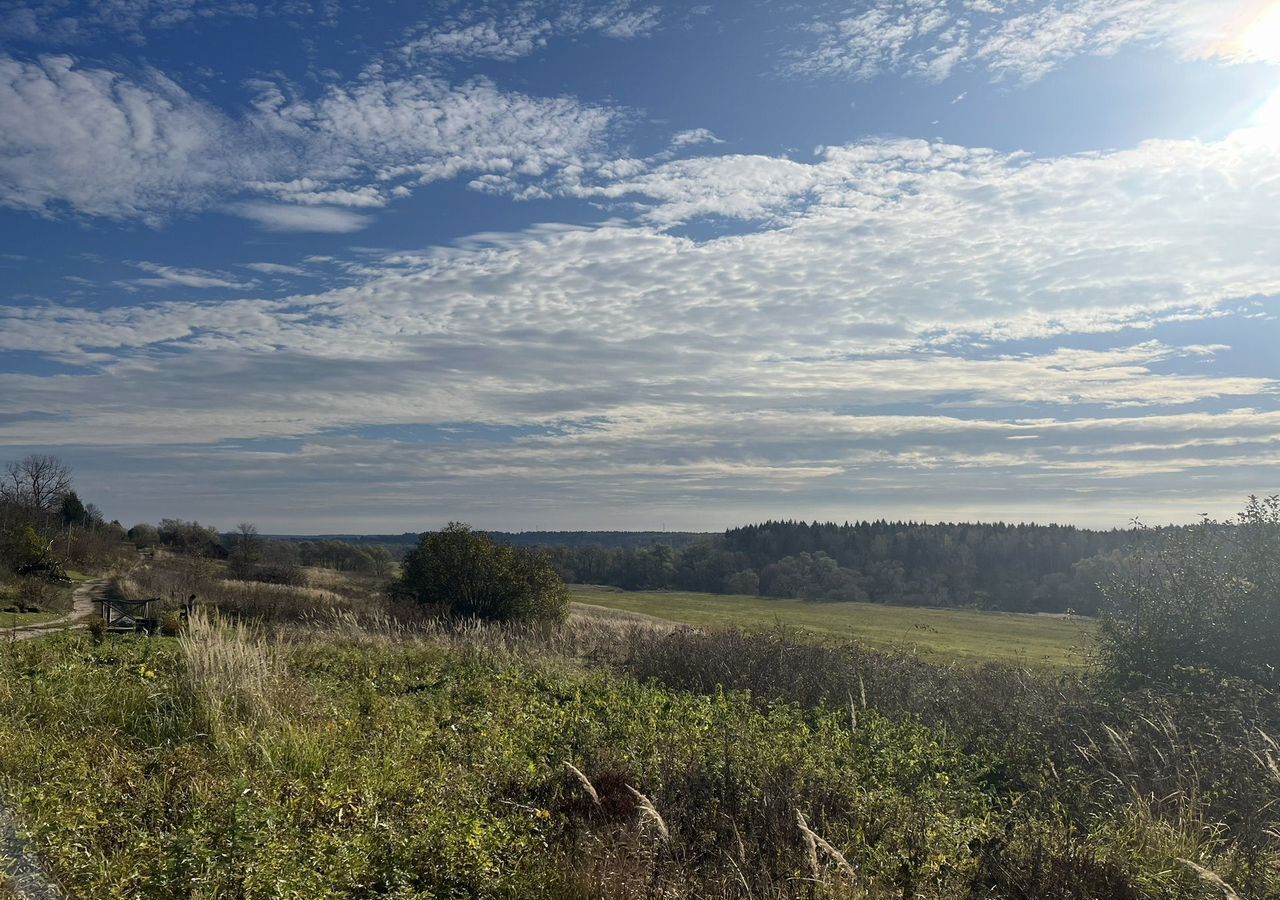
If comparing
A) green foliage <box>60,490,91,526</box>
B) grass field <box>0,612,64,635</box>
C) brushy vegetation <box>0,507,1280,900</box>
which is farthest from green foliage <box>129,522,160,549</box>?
brushy vegetation <box>0,507,1280,900</box>

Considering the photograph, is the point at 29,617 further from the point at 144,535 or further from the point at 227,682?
the point at 144,535

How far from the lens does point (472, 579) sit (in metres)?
31.0

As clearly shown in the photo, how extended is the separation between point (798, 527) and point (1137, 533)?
104528mm

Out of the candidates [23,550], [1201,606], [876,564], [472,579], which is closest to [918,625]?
[472,579]

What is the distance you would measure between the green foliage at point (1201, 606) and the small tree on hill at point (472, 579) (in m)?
20.2

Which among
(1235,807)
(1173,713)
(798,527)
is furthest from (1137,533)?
(798,527)

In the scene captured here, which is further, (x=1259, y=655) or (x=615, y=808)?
(x=1259, y=655)

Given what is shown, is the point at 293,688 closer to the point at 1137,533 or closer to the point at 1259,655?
the point at 1259,655

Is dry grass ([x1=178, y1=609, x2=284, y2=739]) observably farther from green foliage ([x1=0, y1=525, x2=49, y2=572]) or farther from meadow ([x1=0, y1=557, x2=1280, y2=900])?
green foliage ([x1=0, y1=525, x2=49, y2=572])

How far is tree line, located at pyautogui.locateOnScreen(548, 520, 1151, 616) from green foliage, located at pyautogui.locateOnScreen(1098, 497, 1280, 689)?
7209cm

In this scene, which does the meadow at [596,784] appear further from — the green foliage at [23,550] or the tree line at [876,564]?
the tree line at [876,564]

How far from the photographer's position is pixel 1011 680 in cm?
1434

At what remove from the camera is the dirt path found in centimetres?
1795

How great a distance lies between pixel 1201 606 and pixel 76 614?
32252mm
